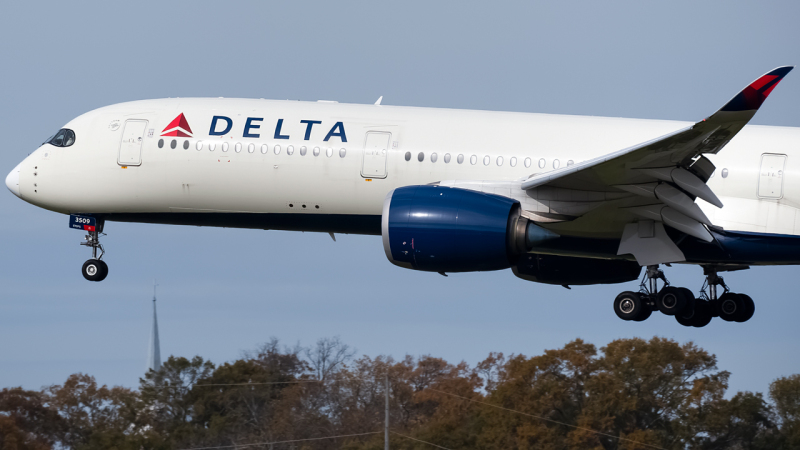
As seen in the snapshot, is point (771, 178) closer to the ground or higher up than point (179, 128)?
closer to the ground

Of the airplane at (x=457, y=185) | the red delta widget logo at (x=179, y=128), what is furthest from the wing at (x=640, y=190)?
the red delta widget logo at (x=179, y=128)

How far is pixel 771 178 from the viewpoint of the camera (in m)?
21.8

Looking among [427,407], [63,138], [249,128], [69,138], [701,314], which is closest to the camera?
[249,128]

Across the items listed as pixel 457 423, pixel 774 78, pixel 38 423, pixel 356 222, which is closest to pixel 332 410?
pixel 457 423

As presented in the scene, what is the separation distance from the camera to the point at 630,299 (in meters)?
22.2

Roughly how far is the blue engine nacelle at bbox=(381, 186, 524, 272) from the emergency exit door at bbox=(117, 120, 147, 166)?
6597mm

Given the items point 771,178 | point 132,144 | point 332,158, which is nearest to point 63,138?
point 132,144

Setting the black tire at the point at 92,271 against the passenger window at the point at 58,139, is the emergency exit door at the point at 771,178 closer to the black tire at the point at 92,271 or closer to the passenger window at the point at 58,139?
the black tire at the point at 92,271

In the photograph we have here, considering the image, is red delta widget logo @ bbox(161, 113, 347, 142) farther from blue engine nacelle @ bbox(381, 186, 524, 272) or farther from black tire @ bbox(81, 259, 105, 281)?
black tire @ bbox(81, 259, 105, 281)

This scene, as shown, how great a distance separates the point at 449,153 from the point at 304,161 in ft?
10.2

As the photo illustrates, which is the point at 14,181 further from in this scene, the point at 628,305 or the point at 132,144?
the point at 628,305

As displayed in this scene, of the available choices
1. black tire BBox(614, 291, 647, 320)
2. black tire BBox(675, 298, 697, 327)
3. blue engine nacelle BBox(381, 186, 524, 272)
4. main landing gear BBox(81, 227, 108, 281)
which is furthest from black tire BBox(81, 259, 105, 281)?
black tire BBox(675, 298, 697, 327)

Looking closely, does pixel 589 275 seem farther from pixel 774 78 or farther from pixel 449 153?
pixel 774 78

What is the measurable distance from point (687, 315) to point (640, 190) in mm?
4459
